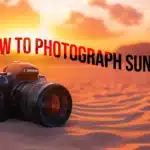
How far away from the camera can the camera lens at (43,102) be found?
991 mm

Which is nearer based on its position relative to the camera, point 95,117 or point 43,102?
point 43,102

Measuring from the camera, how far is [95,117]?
1.19m

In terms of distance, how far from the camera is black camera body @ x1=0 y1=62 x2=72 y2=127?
39.3 inches

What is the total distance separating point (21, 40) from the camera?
1373 millimetres

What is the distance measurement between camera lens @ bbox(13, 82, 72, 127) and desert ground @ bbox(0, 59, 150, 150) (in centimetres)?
3

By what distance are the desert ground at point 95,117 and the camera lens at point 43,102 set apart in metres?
0.03

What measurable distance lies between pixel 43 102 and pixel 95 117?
24 cm

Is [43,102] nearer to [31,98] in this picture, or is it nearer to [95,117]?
[31,98]

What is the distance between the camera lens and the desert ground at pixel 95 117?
0.90m

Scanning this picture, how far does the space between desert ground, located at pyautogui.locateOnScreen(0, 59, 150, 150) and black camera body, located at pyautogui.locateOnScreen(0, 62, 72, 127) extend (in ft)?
0.09

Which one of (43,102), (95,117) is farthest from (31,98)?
(95,117)

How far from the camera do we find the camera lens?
3.25 feet

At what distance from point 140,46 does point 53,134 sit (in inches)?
24.0

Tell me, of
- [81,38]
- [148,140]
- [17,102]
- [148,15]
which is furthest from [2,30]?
[148,140]
